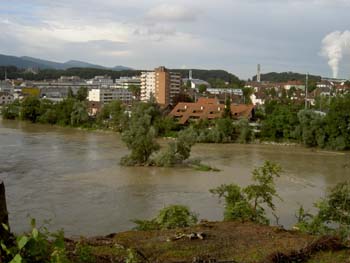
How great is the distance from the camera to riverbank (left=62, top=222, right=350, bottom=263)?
4285 millimetres

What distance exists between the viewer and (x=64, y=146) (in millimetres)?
21219

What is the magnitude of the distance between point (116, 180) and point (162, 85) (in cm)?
3144

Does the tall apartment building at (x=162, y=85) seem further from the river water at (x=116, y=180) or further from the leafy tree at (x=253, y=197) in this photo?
the leafy tree at (x=253, y=197)

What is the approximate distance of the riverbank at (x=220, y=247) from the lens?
429 centimetres

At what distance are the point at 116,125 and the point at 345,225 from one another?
2202 cm

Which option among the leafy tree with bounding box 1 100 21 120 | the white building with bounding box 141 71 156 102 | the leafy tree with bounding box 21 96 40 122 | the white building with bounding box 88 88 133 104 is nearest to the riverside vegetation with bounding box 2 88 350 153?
the leafy tree with bounding box 21 96 40 122

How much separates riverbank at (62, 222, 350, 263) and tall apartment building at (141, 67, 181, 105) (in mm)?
36687

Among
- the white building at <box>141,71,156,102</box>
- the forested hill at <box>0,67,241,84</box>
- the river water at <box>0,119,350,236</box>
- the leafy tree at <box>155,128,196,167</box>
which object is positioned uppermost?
the forested hill at <box>0,67,241,84</box>

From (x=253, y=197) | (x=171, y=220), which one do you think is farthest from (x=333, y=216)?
(x=171, y=220)

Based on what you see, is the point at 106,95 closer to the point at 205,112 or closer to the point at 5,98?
the point at 5,98

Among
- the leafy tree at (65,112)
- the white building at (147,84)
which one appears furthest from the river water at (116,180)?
the white building at (147,84)

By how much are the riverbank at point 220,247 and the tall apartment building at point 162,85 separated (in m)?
36.7

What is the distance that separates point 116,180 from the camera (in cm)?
1400

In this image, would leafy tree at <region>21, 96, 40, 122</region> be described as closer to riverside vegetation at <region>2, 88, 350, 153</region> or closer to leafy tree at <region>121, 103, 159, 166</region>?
riverside vegetation at <region>2, 88, 350, 153</region>
